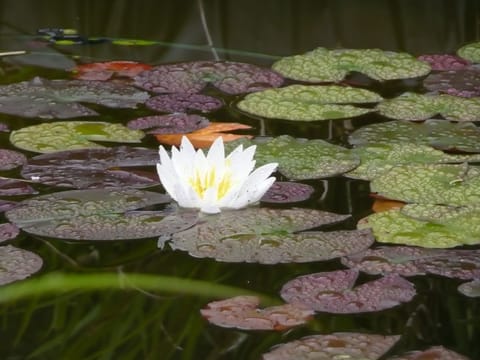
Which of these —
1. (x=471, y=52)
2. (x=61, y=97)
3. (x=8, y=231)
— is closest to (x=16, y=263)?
(x=8, y=231)

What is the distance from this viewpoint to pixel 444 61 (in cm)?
265

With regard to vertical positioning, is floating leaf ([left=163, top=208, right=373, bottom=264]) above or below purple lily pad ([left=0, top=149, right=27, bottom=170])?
below

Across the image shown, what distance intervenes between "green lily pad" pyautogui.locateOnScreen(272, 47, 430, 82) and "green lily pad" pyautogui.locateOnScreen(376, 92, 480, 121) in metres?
0.20

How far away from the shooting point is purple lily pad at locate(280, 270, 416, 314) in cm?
143

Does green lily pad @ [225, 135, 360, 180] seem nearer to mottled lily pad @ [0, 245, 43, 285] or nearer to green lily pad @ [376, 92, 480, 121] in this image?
green lily pad @ [376, 92, 480, 121]

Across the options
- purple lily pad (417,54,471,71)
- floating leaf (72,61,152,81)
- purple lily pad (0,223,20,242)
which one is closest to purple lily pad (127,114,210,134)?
floating leaf (72,61,152,81)

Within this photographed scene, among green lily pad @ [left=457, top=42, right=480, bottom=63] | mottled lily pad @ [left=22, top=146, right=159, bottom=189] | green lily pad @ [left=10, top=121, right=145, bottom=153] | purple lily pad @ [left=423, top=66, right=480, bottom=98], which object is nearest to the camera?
mottled lily pad @ [left=22, top=146, right=159, bottom=189]

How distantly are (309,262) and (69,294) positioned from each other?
33cm

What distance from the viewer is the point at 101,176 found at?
1875 mm

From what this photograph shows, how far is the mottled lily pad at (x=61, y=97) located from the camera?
2.25 meters

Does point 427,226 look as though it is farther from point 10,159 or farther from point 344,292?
point 10,159

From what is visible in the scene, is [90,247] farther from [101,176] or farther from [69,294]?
[101,176]

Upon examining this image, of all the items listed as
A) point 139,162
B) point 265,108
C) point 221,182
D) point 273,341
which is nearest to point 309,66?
point 265,108

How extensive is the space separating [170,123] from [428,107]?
51 centimetres
